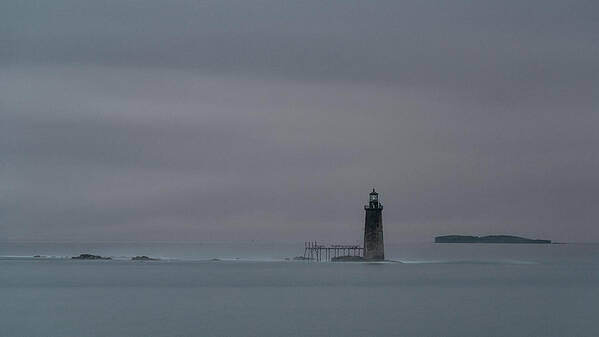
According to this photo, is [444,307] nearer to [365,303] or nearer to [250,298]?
[365,303]

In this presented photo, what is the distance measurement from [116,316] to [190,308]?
5.83 metres

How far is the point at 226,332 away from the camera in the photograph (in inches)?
1880

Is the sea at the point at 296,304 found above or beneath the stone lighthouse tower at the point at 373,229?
beneath

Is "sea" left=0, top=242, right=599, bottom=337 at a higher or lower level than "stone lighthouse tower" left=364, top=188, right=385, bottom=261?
lower

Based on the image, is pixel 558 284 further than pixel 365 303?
Yes

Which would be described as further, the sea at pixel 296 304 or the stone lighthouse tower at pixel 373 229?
the stone lighthouse tower at pixel 373 229

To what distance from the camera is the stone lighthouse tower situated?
271 ft

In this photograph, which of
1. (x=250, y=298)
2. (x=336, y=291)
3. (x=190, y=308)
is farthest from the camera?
(x=336, y=291)

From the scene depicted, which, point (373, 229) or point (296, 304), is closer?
point (296, 304)

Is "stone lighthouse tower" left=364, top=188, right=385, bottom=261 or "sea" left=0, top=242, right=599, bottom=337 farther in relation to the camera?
"stone lighthouse tower" left=364, top=188, right=385, bottom=261

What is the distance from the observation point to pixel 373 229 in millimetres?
84125

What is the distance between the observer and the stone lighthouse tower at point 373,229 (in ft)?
271

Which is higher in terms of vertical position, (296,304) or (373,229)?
(373,229)

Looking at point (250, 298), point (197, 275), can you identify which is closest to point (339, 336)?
point (250, 298)
